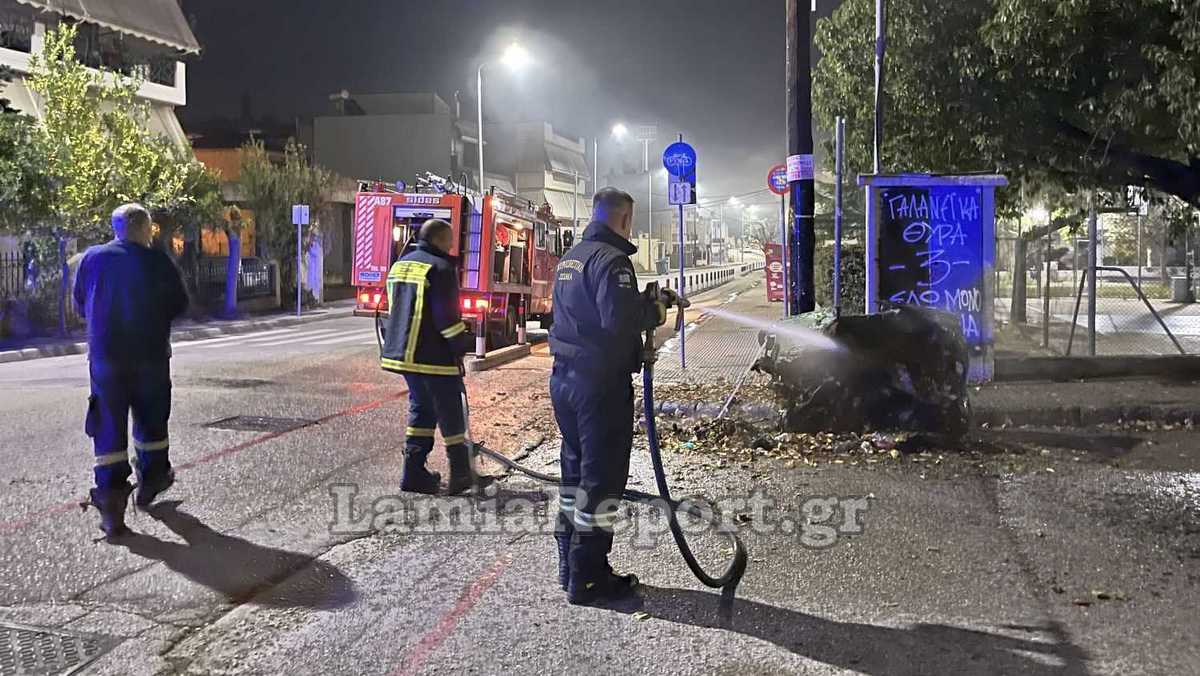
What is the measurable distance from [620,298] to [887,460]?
396cm

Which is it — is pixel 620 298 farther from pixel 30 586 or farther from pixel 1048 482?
pixel 1048 482

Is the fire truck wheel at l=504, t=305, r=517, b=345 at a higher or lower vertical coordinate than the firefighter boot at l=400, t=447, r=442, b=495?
higher

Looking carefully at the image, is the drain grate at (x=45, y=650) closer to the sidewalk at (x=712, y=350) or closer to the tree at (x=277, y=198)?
the sidewalk at (x=712, y=350)

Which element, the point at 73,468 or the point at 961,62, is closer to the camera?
the point at 73,468

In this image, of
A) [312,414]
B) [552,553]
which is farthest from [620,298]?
[312,414]

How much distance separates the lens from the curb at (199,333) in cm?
1723

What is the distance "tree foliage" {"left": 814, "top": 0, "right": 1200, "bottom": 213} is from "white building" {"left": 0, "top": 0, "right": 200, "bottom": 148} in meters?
23.4

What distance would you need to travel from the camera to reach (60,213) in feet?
68.0

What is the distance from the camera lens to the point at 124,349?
224 inches

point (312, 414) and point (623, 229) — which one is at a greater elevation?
point (623, 229)

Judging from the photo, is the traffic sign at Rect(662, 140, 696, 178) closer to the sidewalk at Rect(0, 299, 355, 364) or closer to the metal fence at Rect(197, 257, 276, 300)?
the sidewalk at Rect(0, 299, 355, 364)

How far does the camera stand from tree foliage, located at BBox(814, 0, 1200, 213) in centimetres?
983

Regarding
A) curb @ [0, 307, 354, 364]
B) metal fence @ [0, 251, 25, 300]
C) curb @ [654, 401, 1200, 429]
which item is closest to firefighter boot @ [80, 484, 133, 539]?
curb @ [654, 401, 1200, 429]

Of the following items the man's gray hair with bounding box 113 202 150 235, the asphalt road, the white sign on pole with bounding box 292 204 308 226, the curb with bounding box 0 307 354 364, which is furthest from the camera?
the white sign on pole with bounding box 292 204 308 226
